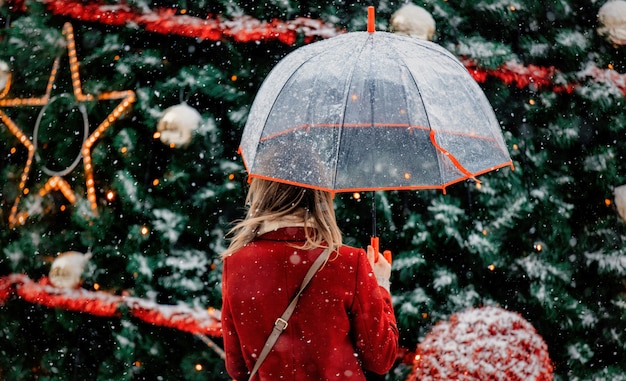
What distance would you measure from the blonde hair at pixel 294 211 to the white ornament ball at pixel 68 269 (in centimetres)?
214

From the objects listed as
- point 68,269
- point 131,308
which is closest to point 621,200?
point 131,308

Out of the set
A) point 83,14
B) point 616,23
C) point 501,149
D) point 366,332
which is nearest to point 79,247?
point 83,14

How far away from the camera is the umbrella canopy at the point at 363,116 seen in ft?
8.16

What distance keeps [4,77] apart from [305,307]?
133 inches

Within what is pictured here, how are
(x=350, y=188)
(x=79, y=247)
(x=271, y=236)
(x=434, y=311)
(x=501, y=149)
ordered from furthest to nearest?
(x=79, y=247) < (x=434, y=311) < (x=501, y=149) < (x=350, y=188) < (x=271, y=236)

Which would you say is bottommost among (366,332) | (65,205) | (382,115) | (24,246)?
(24,246)

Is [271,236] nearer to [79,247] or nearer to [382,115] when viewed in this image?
[382,115]

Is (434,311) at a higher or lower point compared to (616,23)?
lower

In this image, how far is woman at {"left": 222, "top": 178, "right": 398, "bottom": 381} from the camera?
2314 mm

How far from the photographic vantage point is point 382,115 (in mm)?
2531

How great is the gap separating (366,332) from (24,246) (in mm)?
3076

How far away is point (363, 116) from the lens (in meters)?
2.52

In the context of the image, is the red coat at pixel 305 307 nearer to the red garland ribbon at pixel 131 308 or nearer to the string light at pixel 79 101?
the red garland ribbon at pixel 131 308

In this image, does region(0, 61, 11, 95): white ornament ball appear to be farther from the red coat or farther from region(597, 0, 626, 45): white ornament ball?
region(597, 0, 626, 45): white ornament ball
